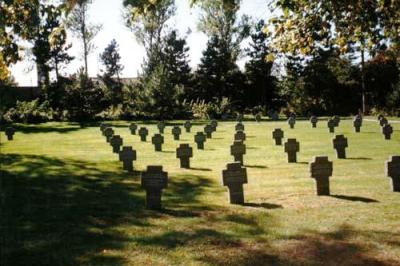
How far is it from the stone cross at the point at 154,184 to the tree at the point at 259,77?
167 ft

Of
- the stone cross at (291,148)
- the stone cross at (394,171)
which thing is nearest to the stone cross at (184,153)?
the stone cross at (291,148)

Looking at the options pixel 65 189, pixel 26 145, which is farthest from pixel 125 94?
pixel 65 189

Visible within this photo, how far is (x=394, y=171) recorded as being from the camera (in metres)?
11.1

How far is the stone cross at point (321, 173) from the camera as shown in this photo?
11023 millimetres

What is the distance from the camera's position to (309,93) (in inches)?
2232

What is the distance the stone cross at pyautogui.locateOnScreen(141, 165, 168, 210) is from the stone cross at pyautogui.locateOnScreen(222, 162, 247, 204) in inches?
54.3

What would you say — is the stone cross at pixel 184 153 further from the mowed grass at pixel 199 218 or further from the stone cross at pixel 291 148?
the stone cross at pixel 291 148

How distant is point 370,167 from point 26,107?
3957 centimetres

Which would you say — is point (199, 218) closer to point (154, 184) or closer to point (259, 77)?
point (154, 184)

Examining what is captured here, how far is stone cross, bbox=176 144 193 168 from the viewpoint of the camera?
16.1m

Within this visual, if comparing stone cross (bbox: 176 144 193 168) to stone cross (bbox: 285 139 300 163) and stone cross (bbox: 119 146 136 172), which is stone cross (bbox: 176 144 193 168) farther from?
stone cross (bbox: 285 139 300 163)

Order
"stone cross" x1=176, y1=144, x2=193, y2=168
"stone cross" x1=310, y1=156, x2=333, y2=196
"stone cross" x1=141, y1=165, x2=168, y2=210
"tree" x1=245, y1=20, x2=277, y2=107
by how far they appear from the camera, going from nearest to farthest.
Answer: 1. "stone cross" x1=141, y1=165, x2=168, y2=210
2. "stone cross" x1=310, y1=156, x2=333, y2=196
3. "stone cross" x1=176, y1=144, x2=193, y2=168
4. "tree" x1=245, y1=20, x2=277, y2=107

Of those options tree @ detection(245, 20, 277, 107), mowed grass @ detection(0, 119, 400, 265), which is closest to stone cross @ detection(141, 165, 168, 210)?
mowed grass @ detection(0, 119, 400, 265)

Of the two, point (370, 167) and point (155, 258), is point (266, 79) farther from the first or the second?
point (155, 258)
